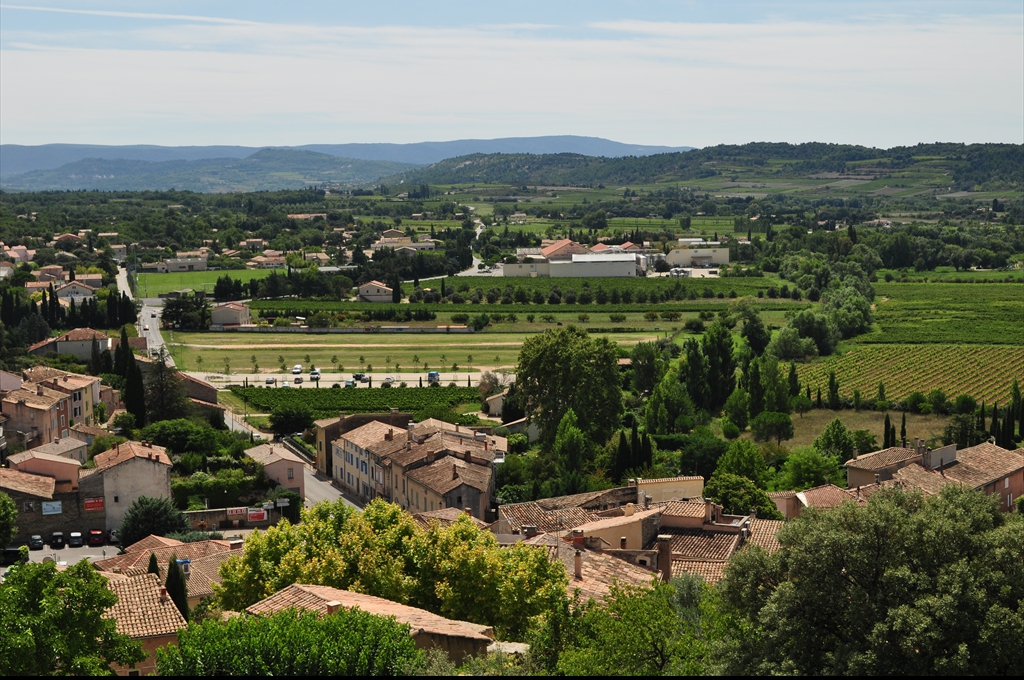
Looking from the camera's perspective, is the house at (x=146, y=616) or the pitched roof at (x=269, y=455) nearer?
the house at (x=146, y=616)

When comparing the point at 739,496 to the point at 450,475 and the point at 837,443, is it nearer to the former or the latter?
the point at 450,475

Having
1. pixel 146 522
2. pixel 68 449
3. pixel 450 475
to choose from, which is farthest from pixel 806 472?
pixel 68 449

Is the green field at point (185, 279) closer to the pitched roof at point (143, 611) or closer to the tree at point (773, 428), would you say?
the tree at point (773, 428)

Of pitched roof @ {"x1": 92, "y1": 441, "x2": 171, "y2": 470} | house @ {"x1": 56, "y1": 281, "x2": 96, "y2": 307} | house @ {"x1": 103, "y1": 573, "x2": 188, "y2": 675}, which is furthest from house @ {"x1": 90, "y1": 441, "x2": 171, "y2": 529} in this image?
house @ {"x1": 56, "y1": 281, "x2": 96, "y2": 307}

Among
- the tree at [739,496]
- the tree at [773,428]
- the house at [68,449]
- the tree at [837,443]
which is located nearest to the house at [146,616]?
the tree at [739,496]

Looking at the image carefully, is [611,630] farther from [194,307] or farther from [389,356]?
[194,307]

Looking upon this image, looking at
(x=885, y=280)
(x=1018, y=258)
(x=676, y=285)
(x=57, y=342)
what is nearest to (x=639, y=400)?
(x=57, y=342)
